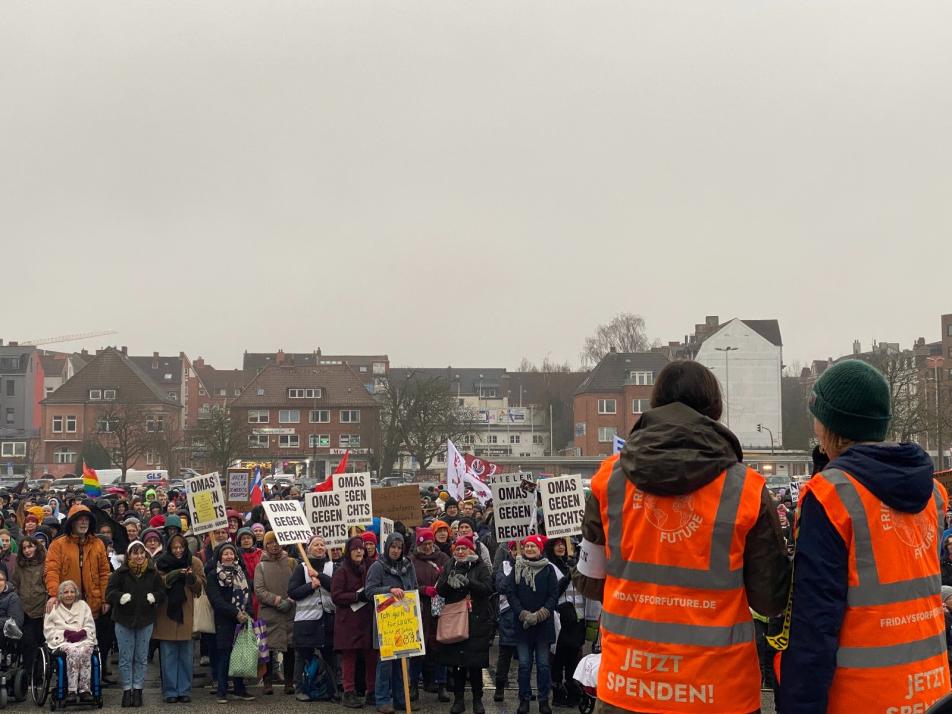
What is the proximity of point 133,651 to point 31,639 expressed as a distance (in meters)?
1.15

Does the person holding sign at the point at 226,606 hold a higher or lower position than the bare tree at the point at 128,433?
lower

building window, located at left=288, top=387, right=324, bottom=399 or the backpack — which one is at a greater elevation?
building window, located at left=288, top=387, right=324, bottom=399

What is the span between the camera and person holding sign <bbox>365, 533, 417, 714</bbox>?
12988mm

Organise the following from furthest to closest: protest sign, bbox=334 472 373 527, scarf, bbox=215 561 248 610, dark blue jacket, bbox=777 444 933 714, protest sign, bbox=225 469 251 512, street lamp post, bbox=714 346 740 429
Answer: street lamp post, bbox=714 346 740 429, protest sign, bbox=225 469 251 512, protest sign, bbox=334 472 373 527, scarf, bbox=215 561 248 610, dark blue jacket, bbox=777 444 933 714

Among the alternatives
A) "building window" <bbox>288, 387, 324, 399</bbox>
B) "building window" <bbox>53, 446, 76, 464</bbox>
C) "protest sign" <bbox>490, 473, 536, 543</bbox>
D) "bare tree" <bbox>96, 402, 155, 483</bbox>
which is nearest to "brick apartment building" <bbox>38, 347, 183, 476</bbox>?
"building window" <bbox>53, 446, 76, 464</bbox>

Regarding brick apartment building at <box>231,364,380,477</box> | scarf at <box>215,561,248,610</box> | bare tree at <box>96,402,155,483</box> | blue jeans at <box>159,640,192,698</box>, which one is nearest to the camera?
blue jeans at <box>159,640,192,698</box>

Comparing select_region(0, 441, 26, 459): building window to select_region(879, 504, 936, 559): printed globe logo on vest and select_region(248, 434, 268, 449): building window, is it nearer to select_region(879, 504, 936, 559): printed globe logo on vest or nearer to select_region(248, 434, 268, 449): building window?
select_region(248, 434, 268, 449): building window

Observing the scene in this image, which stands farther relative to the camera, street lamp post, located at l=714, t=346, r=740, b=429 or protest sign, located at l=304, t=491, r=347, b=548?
street lamp post, located at l=714, t=346, r=740, b=429

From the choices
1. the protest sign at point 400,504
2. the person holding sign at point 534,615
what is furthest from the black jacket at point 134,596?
the protest sign at point 400,504

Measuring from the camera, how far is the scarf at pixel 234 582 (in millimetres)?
14016

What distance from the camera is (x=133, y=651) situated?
44.3ft

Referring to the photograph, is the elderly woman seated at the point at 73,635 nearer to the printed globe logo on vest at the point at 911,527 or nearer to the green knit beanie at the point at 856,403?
the green knit beanie at the point at 856,403

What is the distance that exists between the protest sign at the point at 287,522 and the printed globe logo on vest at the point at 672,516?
10787mm

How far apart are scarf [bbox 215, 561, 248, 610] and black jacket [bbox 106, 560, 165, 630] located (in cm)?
70
